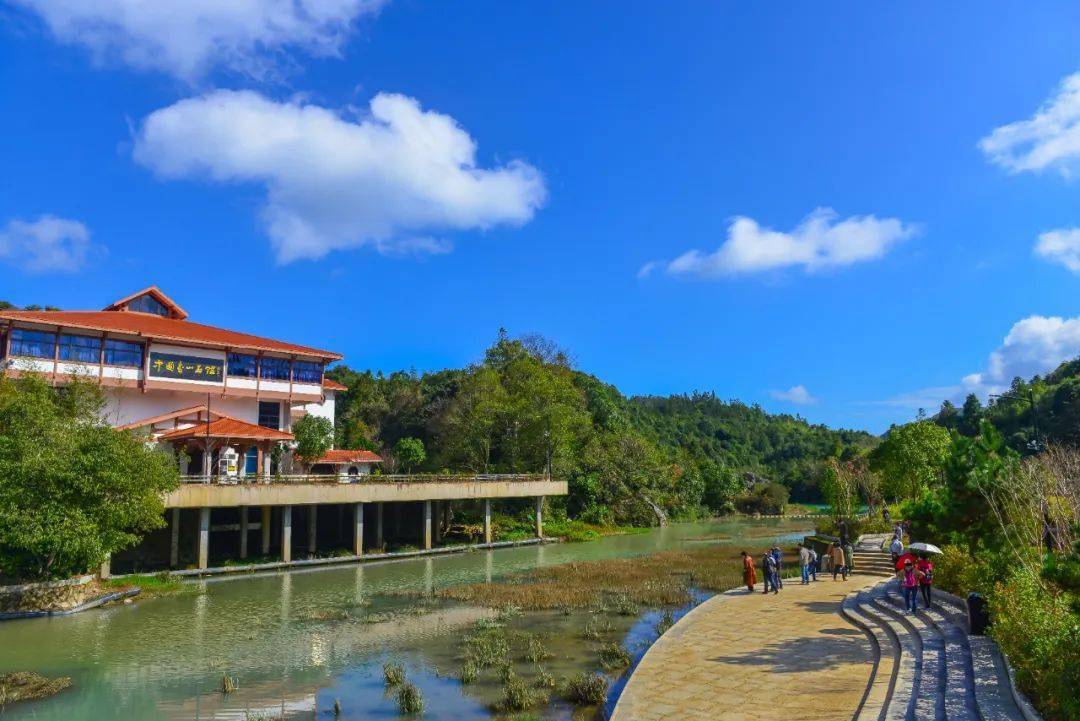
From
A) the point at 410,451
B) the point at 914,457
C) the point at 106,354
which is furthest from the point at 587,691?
the point at 410,451

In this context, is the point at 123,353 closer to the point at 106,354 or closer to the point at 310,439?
the point at 106,354

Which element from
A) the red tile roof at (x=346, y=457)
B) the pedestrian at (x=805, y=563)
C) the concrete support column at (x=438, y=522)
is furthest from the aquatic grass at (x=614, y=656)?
the red tile roof at (x=346, y=457)

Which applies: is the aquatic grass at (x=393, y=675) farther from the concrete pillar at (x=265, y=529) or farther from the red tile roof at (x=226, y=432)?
the red tile roof at (x=226, y=432)

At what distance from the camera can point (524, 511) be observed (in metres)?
50.8

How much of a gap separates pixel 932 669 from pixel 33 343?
3446 centimetres

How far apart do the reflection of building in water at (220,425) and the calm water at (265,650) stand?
14.2 ft

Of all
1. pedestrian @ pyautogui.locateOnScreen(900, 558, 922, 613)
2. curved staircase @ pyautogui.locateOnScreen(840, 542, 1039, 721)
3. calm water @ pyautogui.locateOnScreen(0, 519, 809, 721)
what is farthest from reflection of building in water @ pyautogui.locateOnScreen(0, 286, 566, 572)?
pedestrian @ pyautogui.locateOnScreen(900, 558, 922, 613)

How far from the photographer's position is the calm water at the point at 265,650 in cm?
1286

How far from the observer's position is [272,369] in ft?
125

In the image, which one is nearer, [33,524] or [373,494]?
[33,524]

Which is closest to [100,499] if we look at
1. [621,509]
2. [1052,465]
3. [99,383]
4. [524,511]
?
[99,383]

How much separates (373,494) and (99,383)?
13016 millimetres

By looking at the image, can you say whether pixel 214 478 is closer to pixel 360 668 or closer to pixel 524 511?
pixel 360 668

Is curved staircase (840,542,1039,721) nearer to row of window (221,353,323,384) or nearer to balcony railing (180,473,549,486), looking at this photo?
balcony railing (180,473,549,486)
